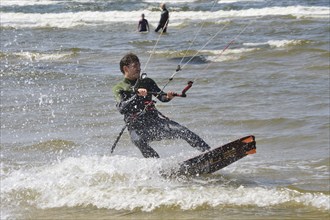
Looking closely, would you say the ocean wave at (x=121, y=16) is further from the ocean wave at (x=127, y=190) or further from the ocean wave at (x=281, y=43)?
the ocean wave at (x=127, y=190)

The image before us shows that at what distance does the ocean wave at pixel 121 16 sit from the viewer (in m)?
35.2

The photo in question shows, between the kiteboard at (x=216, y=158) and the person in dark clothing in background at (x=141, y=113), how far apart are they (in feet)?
0.45

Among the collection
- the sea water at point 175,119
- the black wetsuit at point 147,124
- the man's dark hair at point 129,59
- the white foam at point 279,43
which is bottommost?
the white foam at point 279,43

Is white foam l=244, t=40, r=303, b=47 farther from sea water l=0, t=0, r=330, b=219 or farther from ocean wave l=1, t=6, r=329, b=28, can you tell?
ocean wave l=1, t=6, r=329, b=28

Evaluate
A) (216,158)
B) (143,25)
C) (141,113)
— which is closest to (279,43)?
(143,25)

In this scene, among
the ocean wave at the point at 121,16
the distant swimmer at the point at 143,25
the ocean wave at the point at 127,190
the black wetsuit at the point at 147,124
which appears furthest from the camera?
the ocean wave at the point at 121,16

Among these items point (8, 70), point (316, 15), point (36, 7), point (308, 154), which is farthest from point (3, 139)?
point (36, 7)

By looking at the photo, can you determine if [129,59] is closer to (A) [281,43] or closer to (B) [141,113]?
(B) [141,113]

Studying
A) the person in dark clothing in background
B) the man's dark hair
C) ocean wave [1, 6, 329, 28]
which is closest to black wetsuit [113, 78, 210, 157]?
the person in dark clothing in background

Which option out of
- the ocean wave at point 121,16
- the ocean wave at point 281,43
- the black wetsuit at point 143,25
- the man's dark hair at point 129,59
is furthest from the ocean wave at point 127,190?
the ocean wave at point 121,16

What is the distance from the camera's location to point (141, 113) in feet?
28.7

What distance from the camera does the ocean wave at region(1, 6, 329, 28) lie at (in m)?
35.2

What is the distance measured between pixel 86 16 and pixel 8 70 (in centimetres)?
2134

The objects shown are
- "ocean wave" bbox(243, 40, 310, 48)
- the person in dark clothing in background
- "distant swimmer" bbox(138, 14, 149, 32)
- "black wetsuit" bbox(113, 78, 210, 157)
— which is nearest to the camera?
the person in dark clothing in background
